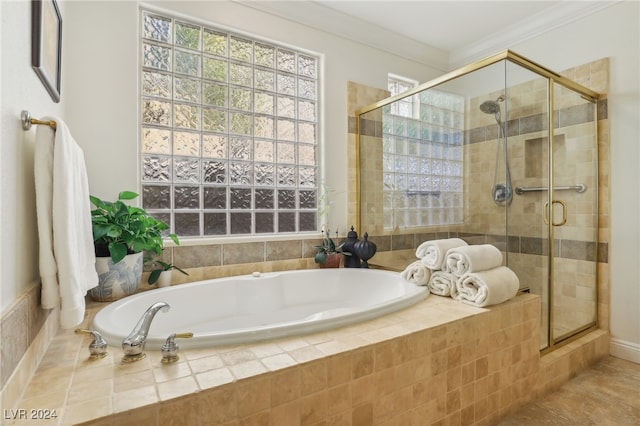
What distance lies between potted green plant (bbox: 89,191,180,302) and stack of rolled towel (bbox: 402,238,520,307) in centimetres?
146

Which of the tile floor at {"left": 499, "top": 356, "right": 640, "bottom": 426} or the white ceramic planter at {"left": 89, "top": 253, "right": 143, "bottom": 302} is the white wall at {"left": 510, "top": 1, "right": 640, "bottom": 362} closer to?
the tile floor at {"left": 499, "top": 356, "right": 640, "bottom": 426}

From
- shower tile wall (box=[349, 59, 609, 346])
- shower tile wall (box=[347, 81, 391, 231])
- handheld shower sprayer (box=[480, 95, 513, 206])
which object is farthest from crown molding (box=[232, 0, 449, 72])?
handheld shower sprayer (box=[480, 95, 513, 206])

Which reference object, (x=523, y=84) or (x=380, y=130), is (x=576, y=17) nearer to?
(x=523, y=84)

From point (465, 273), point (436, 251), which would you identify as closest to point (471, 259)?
point (465, 273)

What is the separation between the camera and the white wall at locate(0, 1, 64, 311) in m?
0.82

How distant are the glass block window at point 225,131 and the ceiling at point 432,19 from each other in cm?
32

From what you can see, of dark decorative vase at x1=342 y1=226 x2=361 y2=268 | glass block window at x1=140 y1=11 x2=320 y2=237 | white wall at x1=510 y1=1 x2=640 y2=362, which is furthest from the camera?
dark decorative vase at x1=342 y1=226 x2=361 y2=268

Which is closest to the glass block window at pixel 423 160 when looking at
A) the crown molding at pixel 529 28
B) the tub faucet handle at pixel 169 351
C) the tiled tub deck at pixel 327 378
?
the tiled tub deck at pixel 327 378

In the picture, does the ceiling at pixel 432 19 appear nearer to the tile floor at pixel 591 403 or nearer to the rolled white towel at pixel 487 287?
the rolled white towel at pixel 487 287

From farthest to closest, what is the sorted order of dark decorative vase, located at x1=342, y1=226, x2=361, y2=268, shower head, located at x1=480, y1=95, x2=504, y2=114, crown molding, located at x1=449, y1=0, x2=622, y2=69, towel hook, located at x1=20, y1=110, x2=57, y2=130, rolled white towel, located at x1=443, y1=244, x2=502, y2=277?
dark decorative vase, located at x1=342, y1=226, x2=361, y2=268, crown molding, located at x1=449, y1=0, x2=622, y2=69, shower head, located at x1=480, y1=95, x2=504, y2=114, rolled white towel, located at x1=443, y1=244, x2=502, y2=277, towel hook, located at x1=20, y1=110, x2=57, y2=130

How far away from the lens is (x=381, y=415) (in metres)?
1.14

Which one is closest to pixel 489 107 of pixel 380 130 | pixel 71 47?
pixel 380 130

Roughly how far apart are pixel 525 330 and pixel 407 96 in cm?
168

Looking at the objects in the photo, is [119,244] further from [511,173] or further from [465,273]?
[511,173]
